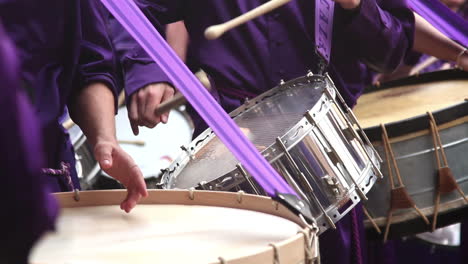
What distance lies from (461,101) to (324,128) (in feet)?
2.25

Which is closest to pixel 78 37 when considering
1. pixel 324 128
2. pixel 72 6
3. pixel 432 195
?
pixel 72 6

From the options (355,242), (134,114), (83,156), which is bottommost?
(83,156)

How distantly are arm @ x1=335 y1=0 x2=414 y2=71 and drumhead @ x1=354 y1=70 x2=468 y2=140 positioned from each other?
0.19 meters

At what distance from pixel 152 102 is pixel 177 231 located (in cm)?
51

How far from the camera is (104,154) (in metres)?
1.30

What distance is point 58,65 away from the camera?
144 centimetres

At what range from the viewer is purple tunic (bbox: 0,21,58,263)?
20.6 inches

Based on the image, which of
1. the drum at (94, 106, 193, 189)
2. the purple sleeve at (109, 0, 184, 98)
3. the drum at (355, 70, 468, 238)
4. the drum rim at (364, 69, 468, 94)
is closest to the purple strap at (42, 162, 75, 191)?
the purple sleeve at (109, 0, 184, 98)

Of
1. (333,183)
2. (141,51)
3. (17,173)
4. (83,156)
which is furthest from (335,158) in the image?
(83,156)

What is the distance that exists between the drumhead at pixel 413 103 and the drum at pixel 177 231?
2.46ft

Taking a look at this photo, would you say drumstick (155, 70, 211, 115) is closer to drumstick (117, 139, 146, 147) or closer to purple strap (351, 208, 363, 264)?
purple strap (351, 208, 363, 264)

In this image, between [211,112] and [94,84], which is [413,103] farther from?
[211,112]

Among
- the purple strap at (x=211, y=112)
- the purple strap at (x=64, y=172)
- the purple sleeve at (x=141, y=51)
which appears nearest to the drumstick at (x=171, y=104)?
the purple strap at (x=211, y=112)

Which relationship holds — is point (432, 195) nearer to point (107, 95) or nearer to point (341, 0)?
point (341, 0)
